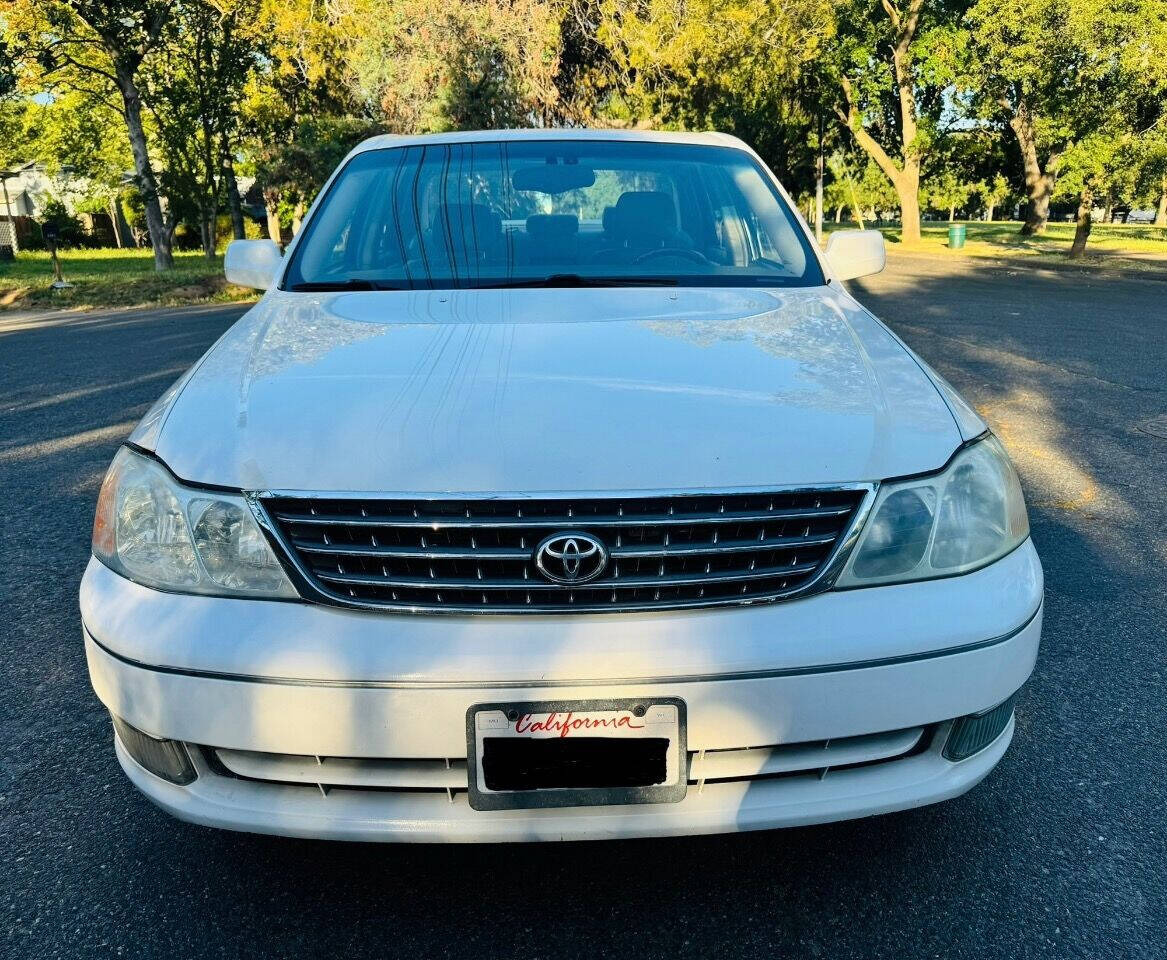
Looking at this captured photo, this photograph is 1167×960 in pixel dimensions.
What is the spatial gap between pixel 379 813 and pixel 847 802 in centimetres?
81

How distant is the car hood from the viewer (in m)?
1.73

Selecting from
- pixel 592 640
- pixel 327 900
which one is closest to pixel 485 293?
pixel 592 640

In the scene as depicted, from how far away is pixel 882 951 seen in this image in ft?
5.91

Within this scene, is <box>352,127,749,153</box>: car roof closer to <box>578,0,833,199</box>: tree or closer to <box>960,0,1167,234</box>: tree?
<box>960,0,1167,234</box>: tree

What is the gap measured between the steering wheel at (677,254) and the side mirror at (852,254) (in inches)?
20.3

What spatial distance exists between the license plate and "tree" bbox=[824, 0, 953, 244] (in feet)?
91.0

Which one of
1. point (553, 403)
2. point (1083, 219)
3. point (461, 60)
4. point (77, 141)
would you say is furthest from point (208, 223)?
point (553, 403)

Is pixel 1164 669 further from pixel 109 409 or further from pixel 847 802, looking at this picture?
pixel 109 409

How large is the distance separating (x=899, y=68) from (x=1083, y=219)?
8.16 m

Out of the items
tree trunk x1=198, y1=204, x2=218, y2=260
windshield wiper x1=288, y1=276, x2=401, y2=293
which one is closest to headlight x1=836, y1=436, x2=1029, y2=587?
windshield wiper x1=288, y1=276, x2=401, y2=293

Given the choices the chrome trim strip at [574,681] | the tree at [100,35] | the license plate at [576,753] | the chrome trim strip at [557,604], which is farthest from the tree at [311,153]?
the license plate at [576,753]

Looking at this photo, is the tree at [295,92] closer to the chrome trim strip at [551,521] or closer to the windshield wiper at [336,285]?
the windshield wiper at [336,285]

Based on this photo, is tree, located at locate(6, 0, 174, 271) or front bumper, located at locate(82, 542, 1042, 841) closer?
front bumper, located at locate(82, 542, 1042, 841)

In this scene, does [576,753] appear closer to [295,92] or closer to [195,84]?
[195,84]
